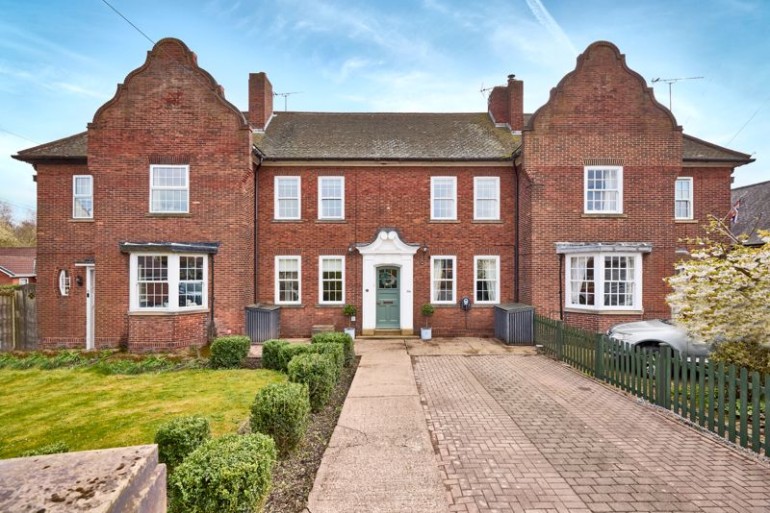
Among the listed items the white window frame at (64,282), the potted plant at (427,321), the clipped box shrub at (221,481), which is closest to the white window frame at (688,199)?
the potted plant at (427,321)

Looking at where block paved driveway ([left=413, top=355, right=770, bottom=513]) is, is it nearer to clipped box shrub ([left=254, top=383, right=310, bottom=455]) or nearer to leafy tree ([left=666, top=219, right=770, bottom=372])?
clipped box shrub ([left=254, top=383, right=310, bottom=455])

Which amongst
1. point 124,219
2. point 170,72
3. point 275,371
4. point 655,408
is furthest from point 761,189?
point 124,219

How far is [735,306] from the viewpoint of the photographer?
7.61 metres

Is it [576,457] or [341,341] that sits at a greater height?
[341,341]

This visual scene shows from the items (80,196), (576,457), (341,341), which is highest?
(80,196)

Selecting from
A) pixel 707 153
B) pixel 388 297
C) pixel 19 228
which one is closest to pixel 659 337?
pixel 388 297

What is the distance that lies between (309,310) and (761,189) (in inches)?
1231

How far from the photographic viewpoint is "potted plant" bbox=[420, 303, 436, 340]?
14336 millimetres

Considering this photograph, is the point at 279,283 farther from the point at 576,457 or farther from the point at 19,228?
the point at 19,228

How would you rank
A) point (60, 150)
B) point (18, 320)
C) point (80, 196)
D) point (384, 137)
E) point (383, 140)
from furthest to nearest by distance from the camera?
point (384, 137) → point (383, 140) → point (60, 150) → point (80, 196) → point (18, 320)

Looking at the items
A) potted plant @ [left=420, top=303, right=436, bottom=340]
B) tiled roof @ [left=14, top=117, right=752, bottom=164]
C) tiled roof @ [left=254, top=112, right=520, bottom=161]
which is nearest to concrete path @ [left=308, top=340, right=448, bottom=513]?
potted plant @ [left=420, top=303, right=436, bottom=340]

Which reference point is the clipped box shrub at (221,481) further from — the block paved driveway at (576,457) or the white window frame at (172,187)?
the white window frame at (172,187)

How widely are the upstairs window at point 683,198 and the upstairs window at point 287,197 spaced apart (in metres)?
14.8

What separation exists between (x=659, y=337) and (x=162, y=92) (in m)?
16.7
